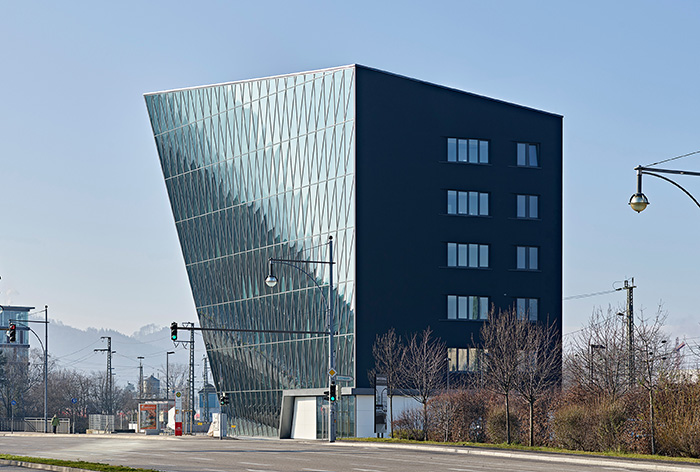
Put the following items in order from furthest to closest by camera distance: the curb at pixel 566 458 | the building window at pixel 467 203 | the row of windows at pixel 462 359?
the building window at pixel 467 203 → the row of windows at pixel 462 359 → the curb at pixel 566 458

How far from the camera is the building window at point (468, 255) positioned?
226 ft

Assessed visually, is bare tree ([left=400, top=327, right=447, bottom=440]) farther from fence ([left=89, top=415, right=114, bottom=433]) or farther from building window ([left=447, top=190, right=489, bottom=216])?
fence ([left=89, top=415, right=114, bottom=433])

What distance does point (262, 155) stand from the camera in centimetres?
7612

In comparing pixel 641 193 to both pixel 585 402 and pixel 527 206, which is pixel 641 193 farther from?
pixel 527 206

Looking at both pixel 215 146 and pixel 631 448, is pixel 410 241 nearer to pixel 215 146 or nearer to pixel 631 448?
pixel 215 146

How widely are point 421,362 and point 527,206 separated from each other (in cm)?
1507

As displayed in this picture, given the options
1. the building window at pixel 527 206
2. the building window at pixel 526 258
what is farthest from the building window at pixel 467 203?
the building window at pixel 526 258

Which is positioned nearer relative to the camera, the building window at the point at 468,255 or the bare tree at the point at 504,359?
the bare tree at the point at 504,359

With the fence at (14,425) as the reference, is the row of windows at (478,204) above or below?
above

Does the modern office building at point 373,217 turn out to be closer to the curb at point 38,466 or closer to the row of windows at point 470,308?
the row of windows at point 470,308

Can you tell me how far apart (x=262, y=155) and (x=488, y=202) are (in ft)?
56.4

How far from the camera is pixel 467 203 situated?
69.6 meters

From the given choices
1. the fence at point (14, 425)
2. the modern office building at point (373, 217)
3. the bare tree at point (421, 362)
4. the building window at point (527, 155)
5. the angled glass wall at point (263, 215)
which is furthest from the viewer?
the fence at point (14, 425)

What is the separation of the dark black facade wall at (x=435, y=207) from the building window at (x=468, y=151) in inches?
16.1
